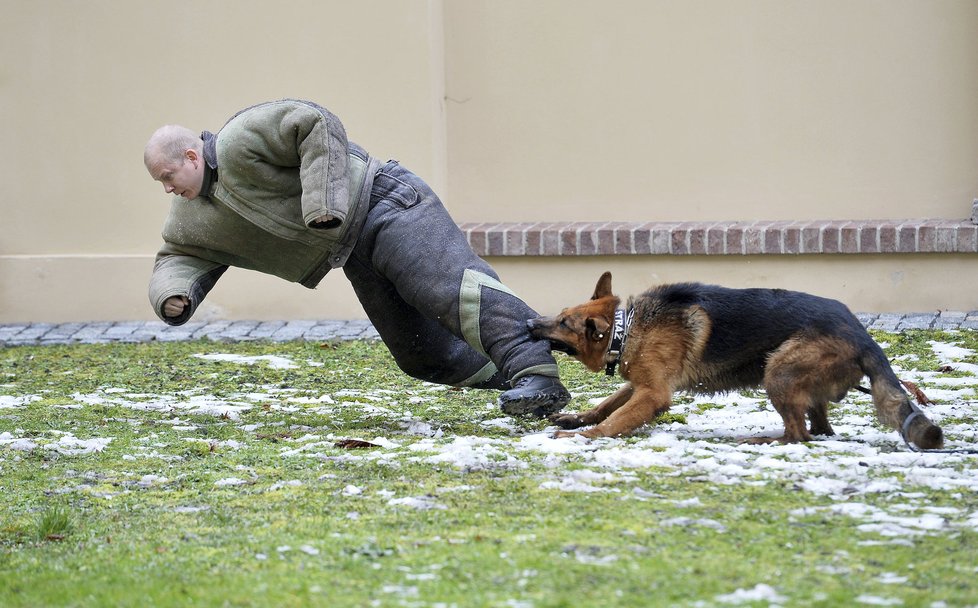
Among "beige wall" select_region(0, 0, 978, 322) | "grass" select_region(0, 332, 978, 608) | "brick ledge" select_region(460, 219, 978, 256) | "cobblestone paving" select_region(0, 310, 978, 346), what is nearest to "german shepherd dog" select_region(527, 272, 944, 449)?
"grass" select_region(0, 332, 978, 608)

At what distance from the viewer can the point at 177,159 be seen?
17.3 ft

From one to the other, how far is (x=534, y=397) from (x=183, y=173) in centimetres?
173

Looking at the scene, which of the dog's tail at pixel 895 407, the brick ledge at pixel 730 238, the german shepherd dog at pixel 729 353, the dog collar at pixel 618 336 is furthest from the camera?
the brick ledge at pixel 730 238

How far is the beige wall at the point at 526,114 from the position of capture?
8.54m

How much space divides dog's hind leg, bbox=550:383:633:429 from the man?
0.11m

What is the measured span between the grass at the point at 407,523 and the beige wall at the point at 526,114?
10.9 feet

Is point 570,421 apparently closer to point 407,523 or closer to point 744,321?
point 744,321

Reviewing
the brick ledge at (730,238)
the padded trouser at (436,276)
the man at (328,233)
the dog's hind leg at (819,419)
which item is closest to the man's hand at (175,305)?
the man at (328,233)

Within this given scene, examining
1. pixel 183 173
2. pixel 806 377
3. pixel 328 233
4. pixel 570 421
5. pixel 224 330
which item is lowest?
pixel 224 330

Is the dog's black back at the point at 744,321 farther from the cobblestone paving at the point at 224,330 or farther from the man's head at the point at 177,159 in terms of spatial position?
the cobblestone paving at the point at 224,330

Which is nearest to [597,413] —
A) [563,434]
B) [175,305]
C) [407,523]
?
[563,434]

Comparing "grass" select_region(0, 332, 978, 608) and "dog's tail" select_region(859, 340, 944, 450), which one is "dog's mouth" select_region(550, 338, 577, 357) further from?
"dog's tail" select_region(859, 340, 944, 450)

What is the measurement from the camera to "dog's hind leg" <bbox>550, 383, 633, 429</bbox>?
5.22 meters

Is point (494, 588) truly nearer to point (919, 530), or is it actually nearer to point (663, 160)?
point (919, 530)
